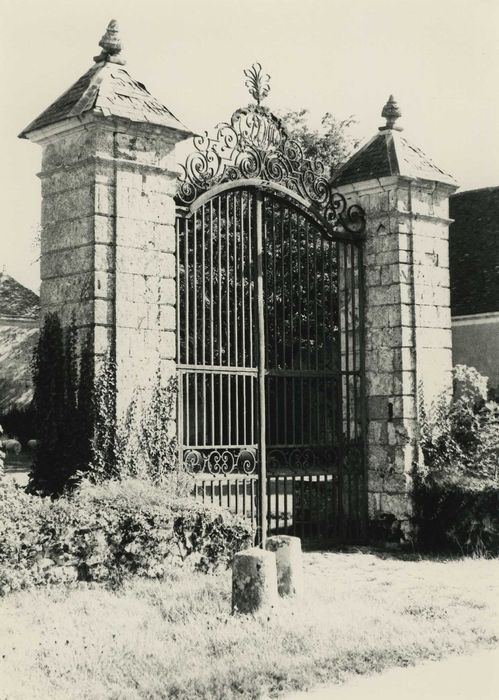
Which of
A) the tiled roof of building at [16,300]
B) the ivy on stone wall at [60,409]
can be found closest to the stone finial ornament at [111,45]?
the ivy on stone wall at [60,409]

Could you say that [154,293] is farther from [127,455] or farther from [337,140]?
[337,140]

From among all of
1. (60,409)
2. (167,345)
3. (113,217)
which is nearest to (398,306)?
(167,345)

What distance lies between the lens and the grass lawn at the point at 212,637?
15.5 feet

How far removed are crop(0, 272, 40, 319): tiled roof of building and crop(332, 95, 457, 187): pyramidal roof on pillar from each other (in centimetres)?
1661

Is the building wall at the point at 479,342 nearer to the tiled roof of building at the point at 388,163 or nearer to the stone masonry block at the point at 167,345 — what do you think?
the tiled roof of building at the point at 388,163

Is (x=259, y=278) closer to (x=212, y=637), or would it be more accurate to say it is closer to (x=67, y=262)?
(x=67, y=262)

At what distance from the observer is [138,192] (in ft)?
25.6

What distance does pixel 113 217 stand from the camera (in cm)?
762

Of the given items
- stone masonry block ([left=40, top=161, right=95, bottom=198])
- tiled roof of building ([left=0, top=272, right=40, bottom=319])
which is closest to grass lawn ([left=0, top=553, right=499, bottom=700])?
stone masonry block ([left=40, top=161, right=95, bottom=198])

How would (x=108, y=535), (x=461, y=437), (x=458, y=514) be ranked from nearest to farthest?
(x=108, y=535) < (x=458, y=514) < (x=461, y=437)

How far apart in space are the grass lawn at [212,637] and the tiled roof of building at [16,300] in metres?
19.7

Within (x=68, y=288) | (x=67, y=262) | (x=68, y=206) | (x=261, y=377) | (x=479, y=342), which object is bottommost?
(x=261, y=377)

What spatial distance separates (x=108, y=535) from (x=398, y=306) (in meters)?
4.36

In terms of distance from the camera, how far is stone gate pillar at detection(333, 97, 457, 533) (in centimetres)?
954
